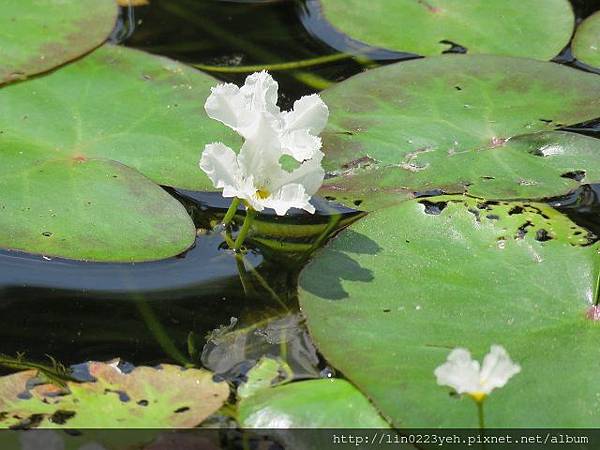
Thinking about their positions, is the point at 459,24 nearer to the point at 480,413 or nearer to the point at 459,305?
the point at 459,305

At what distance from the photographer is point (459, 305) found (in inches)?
67.1

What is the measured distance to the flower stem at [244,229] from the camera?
6.04ft

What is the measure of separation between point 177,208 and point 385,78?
28.0 inches

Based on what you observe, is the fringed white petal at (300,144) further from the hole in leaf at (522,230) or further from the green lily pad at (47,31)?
the green lily pad at (47,31)

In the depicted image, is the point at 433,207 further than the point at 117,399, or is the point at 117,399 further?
the point at 433,207

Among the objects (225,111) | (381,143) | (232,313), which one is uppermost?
(225,111)

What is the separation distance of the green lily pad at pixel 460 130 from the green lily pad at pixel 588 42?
180 millimetres

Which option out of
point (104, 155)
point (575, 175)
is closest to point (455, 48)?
point (575, 175)

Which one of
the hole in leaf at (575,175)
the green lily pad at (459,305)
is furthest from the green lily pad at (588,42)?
the green lily pad at (459,305)

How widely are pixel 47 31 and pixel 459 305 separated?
142 centimetres

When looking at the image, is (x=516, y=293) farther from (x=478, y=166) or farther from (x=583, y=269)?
(x=478, y=166)

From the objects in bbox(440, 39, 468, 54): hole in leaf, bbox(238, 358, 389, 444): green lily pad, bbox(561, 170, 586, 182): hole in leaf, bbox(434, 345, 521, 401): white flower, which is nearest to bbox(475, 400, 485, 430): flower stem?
bbox(434, 345, 521, 401): white flower

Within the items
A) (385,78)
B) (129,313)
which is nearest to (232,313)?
(129,313)

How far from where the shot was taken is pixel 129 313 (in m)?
1.78
